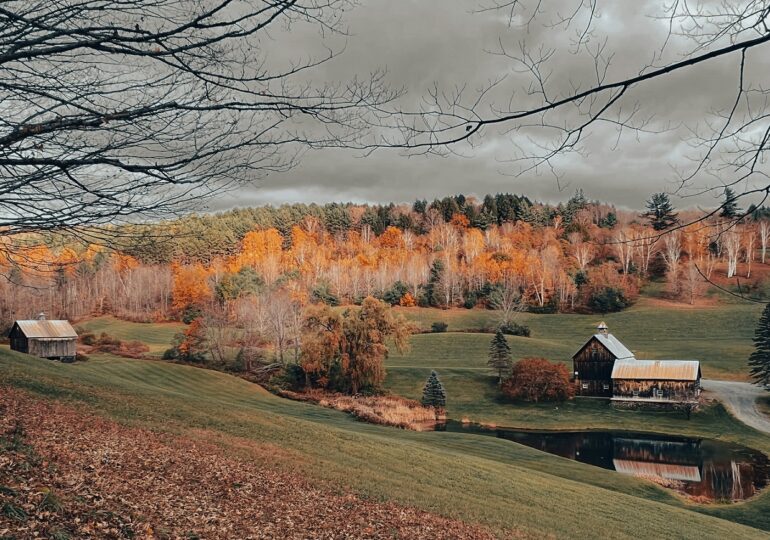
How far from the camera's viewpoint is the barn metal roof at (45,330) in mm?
44844

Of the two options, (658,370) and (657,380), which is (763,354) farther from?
(657,380)

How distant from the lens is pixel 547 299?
8588cm

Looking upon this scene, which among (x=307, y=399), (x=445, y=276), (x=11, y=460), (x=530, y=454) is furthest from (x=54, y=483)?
(x=445, y=276)

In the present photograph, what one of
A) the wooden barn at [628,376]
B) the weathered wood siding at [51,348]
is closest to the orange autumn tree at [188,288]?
the weathered wood siding at [51,348]

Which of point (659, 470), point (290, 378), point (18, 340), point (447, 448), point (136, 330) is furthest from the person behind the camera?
point (136, 330)

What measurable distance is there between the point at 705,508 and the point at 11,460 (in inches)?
903

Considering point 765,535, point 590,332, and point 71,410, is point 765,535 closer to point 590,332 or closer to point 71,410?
point 71,410

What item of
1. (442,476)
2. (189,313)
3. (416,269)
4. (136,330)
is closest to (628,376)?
(442,476)

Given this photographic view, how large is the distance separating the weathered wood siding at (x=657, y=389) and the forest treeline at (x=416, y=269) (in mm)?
18489

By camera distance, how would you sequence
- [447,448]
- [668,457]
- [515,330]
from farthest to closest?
[515,330], [668,457], [447,448]

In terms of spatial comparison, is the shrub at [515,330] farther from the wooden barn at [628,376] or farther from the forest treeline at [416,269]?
the wooden barn at [628,376]

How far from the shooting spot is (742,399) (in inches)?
1642

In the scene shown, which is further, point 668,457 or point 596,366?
point 596,366

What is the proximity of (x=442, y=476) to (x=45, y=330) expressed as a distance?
41.3 metres
